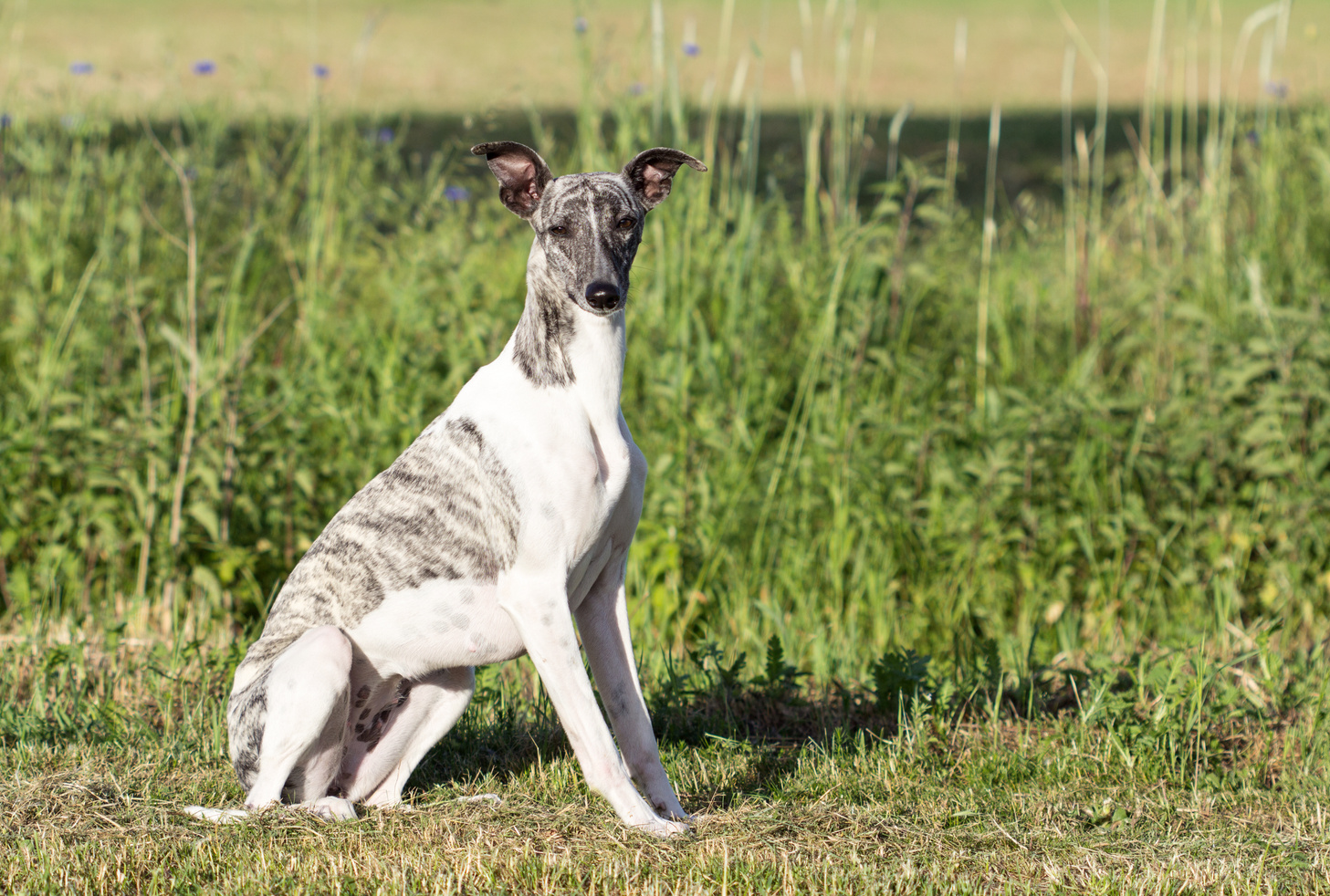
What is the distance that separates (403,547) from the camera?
3.53 m

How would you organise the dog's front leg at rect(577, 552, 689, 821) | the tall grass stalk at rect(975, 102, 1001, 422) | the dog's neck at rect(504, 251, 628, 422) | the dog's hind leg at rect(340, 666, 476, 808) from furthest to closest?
1. the tall grass stalk at rect(975, 102, 1001, 422)
2. the dog's hind leg at rect(340, 666, 476, 808)
3. the dog's front leg at rect(577, 552, 689, 821)
4. the dog's neck at rect(504, 251, 628, 422)

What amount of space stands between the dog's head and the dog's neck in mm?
51

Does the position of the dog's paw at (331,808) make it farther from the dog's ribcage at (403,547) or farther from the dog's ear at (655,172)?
the dog's ear at (655,172)

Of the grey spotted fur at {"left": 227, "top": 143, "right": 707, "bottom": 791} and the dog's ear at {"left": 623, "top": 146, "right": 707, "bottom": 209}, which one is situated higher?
the dog's ear at {"left": 623, "top": 146, "right": 707, "bottom": 209}

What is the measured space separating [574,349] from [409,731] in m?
1.26

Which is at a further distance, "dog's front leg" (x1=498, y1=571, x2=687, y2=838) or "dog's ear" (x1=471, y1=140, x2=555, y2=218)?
"dog's ear" (x1=471, y1=140, x2=555, y2=218)

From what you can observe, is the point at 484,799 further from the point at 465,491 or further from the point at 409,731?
the point at 465,491

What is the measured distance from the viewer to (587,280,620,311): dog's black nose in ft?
10.2

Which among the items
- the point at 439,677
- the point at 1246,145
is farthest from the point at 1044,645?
the point at 1246,145

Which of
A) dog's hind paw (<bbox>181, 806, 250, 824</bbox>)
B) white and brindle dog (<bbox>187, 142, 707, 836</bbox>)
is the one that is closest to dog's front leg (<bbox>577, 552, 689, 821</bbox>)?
white and brindle dog (<bbox>187, 142, 707, 836</bbox>)

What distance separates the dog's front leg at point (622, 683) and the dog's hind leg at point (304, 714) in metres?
0.68

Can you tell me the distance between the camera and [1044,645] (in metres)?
5.45

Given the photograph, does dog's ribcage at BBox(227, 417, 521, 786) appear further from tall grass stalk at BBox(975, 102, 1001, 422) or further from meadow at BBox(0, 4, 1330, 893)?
tall grass stalk at BBox(975, 102, 1001, 422)

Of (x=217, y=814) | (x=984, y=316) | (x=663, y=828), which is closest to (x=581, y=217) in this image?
(x=663, y=828)
